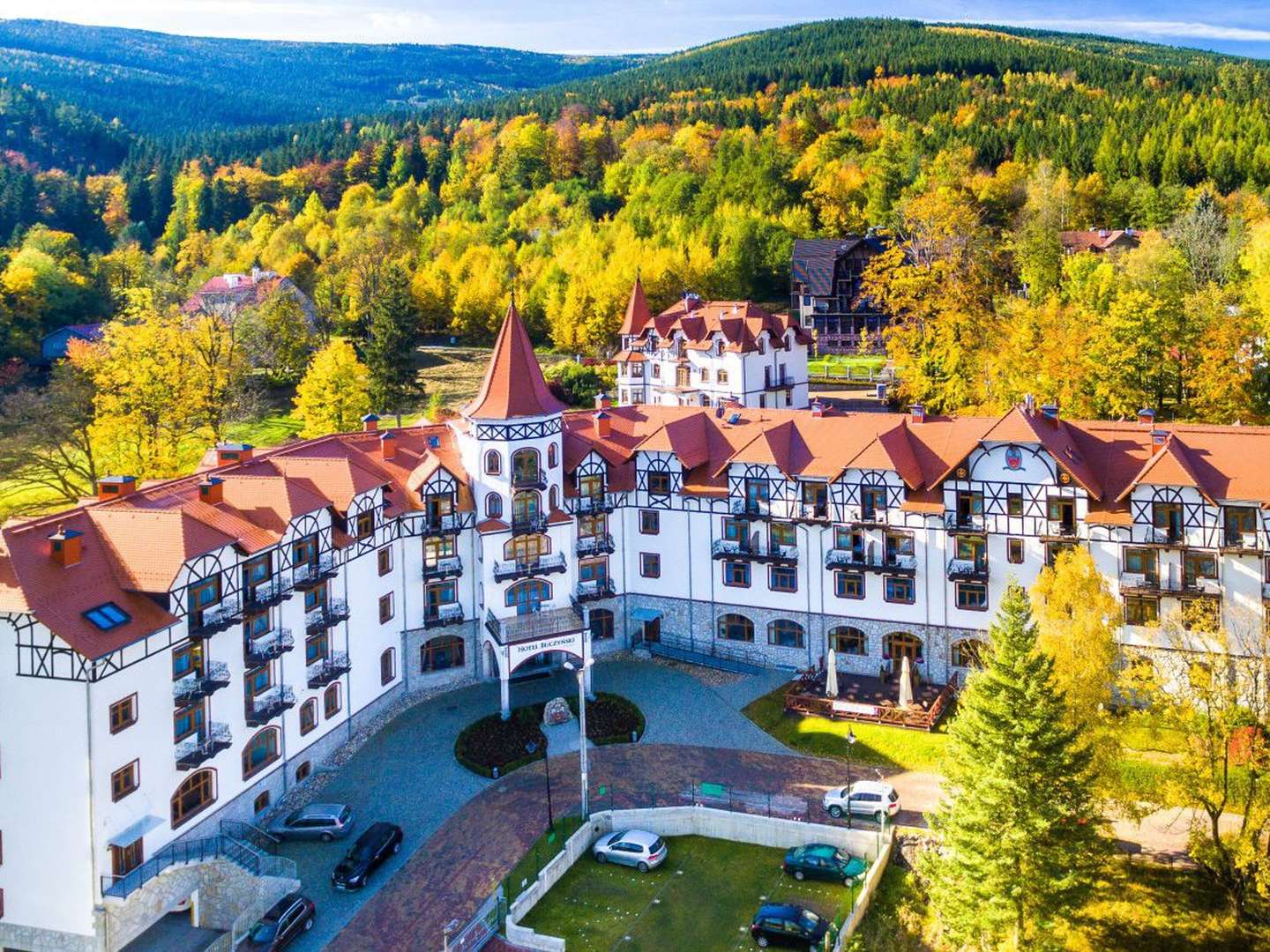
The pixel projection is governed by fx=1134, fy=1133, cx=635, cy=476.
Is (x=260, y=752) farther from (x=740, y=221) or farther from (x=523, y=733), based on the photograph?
(x=740, y=221)

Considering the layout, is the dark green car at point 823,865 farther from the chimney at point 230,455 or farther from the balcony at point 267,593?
the chimney at point 230,455

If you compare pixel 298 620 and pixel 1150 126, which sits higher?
pixel 1150 126

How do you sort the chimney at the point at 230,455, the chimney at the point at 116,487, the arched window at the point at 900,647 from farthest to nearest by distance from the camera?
1. the arched window at the point at 900,647
2. the chimney at the point at 230,455
3. the chimney at the point at 116,487

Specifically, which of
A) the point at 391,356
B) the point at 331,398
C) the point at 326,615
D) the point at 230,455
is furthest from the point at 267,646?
the point at 391,356

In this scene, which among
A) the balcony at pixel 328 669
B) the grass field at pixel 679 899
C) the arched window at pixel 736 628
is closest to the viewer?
the grass field at pixel 679 899

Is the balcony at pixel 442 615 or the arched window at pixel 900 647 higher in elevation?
the balcony at pixel 442 615

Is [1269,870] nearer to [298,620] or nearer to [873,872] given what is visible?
[873,872]

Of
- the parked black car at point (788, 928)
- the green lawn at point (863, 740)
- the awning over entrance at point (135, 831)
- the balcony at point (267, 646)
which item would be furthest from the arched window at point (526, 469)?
the parked black car at point (788, 928)

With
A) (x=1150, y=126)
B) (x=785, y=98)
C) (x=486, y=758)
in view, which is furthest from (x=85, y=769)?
(x=785, y=98)

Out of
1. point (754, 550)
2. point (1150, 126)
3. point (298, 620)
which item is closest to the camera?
point (298, 620)
